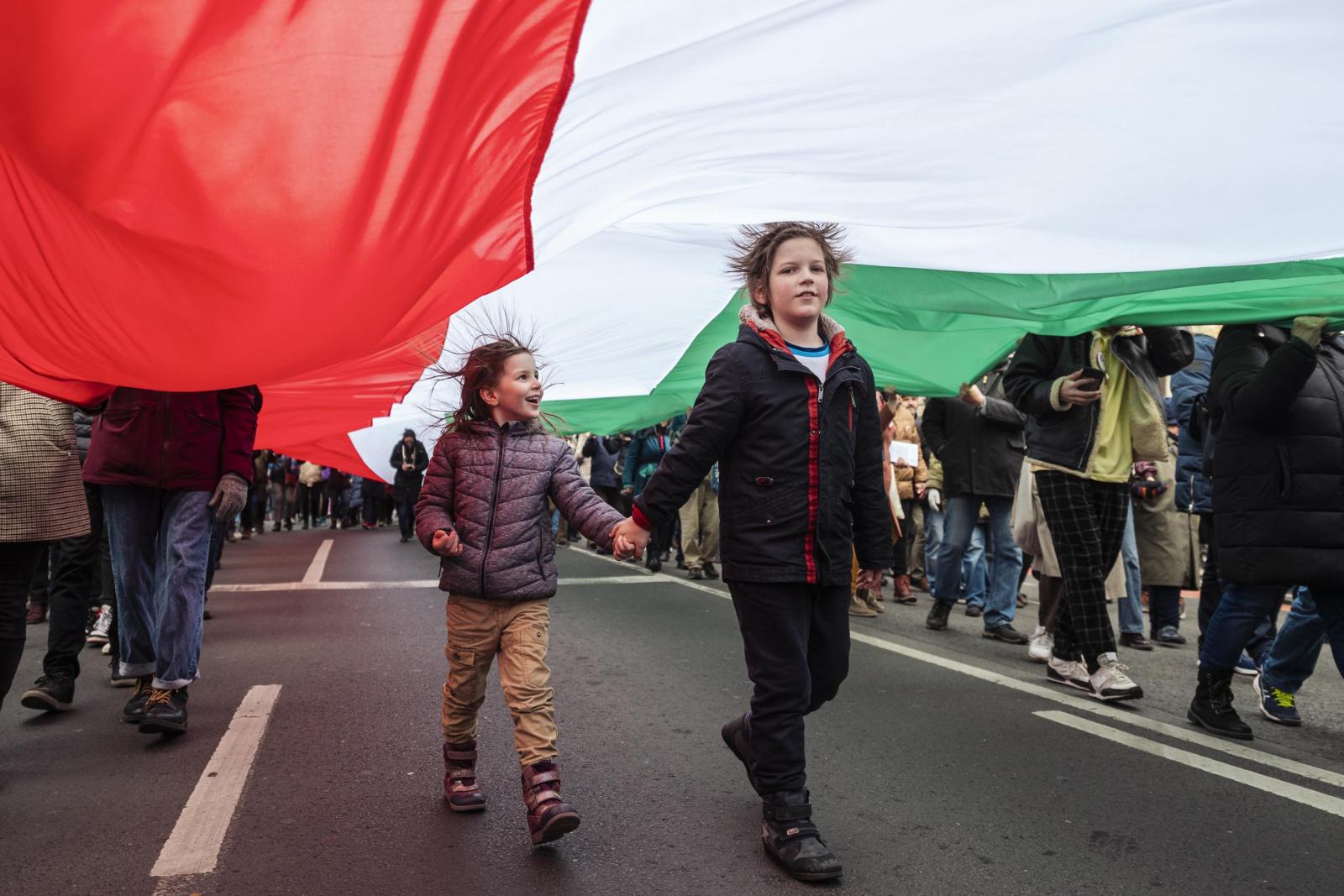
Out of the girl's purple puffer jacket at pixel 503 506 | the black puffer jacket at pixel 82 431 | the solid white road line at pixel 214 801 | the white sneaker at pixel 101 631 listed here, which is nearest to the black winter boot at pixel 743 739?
the girl's purple puffer jacket at pixel 503 506

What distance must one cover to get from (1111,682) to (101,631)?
599 centimetres

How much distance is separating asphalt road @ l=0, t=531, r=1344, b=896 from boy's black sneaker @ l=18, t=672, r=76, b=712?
85 mm

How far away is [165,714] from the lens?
14.1 ft

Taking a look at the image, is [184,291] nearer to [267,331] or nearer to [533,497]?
[267,331]

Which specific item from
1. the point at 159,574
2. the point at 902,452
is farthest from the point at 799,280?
the point at 902,452

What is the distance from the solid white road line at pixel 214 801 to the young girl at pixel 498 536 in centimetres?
72

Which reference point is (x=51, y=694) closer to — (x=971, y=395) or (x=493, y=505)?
(x=493, y=505)

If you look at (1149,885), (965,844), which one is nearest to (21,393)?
(965,844)

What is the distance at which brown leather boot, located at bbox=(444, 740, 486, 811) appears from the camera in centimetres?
346

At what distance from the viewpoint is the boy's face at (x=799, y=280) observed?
3.23m

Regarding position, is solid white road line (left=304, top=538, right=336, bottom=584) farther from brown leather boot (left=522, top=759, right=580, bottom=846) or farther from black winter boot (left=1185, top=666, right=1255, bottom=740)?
black winter boot (left=1185, top=666, right=1255, bottom=740)

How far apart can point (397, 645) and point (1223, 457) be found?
4677 millimetres

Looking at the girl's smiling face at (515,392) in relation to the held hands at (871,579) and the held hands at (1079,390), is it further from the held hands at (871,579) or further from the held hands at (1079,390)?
the held hands at (1079,390)

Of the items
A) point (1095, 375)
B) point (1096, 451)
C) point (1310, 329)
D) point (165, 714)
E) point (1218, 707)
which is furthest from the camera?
point (1096, 451)
